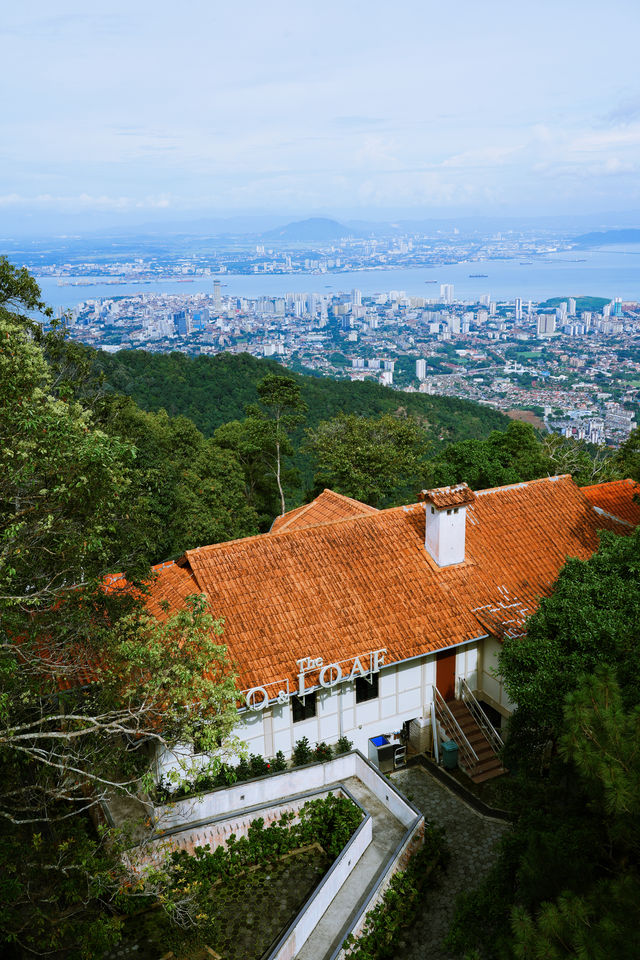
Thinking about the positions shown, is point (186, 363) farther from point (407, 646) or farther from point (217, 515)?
point (407, 646)

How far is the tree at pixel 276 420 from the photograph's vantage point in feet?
109

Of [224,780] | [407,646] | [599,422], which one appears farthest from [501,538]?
[599,422]

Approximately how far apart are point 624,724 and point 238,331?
162248 mm

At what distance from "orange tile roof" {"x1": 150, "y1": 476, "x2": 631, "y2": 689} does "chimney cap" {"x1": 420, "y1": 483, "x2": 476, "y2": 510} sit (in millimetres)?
1579

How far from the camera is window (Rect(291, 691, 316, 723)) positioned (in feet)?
51.6

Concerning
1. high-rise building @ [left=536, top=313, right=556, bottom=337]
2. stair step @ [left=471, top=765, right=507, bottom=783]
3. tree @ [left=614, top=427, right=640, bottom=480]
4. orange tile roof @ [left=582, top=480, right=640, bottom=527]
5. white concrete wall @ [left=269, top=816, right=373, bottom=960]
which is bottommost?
high-rise building @ [left=536, top=313, right=556, bottom=337]

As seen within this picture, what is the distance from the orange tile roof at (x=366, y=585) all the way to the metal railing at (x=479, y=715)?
1.63m

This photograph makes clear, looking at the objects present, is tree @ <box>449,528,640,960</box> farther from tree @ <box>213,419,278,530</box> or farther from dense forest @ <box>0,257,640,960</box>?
tree @ <box>213,419,278,530</box>

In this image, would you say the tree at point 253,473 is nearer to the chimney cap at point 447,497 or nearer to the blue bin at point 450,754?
the chimney cap at point 447,497

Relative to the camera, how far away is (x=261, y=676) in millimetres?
15102

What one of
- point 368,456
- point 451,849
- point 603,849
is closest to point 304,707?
point 451,849

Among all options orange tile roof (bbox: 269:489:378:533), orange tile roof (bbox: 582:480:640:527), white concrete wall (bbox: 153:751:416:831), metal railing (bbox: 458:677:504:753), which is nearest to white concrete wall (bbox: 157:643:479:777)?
metal railing (bbox: 458:677:504:753)

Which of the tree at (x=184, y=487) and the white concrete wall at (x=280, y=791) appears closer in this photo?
the white concrete wall at (x=280, y=791)

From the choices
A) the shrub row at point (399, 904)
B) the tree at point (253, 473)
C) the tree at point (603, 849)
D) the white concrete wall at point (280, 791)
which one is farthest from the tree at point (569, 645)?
the tree at point (253, 473)
